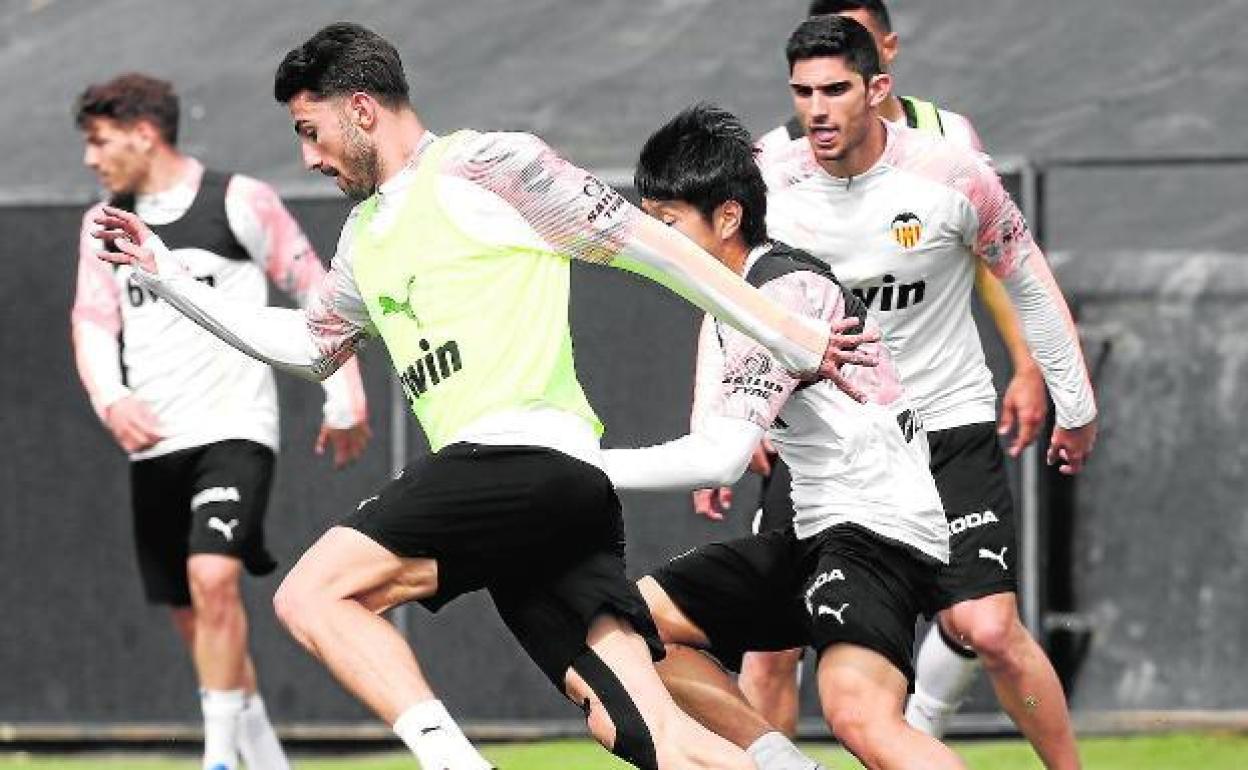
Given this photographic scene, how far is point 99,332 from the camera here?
425 inches

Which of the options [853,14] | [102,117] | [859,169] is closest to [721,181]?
[859,169]

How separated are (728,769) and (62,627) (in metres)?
6.30

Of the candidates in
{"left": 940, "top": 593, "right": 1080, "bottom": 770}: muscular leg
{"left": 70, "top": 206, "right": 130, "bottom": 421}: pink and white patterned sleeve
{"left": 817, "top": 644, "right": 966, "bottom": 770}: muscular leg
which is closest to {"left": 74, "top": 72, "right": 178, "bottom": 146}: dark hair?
{"left": 70, "top": 206, "right": 130, "bottom": 421}: pink and white patterned sleeve

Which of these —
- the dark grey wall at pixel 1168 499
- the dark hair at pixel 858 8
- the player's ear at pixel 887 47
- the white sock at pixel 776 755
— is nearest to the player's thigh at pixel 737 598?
the white sock at pixel 776 755

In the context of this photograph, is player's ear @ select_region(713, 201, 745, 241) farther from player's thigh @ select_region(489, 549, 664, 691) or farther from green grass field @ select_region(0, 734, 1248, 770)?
green grass field @ select_region(0, 734, 1248, 770)

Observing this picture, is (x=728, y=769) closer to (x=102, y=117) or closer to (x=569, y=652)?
(x=569, y=652)

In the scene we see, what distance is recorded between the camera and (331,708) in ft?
40.5

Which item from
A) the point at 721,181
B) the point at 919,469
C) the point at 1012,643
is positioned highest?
the point at 721,181

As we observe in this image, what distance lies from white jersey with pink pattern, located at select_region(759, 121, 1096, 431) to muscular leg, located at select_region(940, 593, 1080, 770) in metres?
0.57

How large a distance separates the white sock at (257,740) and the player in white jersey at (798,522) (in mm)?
2868

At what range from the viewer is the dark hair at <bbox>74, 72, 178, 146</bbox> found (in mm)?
10812

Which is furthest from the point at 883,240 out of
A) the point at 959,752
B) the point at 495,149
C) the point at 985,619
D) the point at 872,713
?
the point at 959,752

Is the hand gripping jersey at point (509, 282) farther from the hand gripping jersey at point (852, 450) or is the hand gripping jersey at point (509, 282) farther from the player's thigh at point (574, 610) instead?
the hand gripping jersey at point (852, 450)

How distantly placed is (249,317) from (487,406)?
0.96 metres
